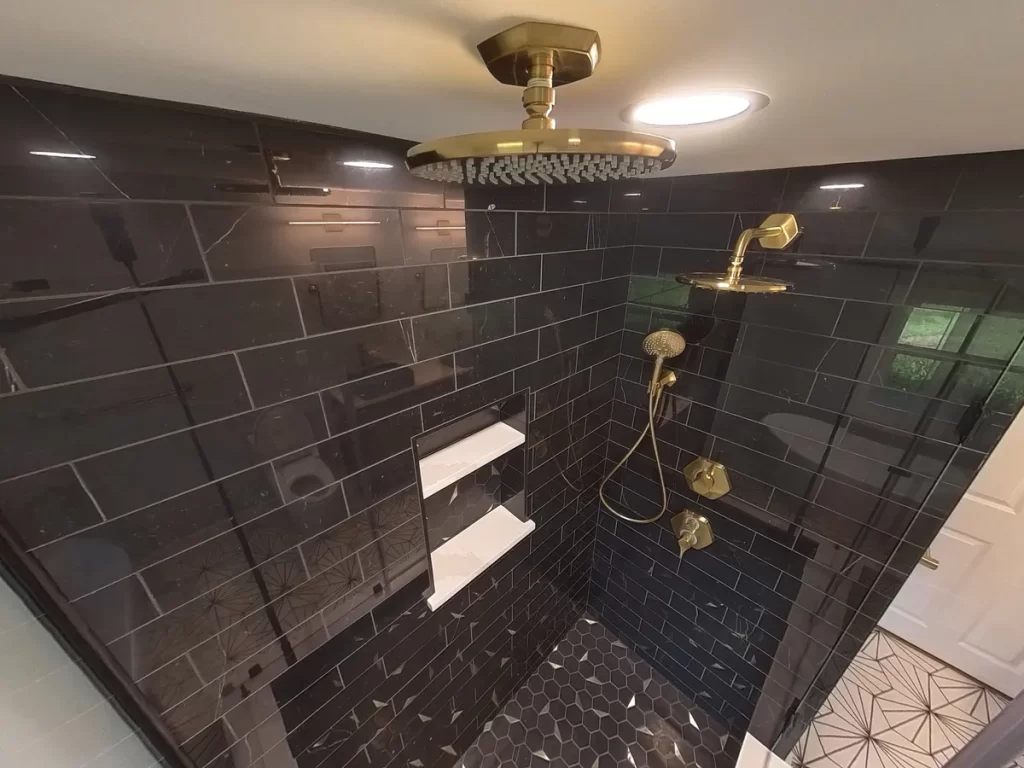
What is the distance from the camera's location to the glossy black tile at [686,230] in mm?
1134

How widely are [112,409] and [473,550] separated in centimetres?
100

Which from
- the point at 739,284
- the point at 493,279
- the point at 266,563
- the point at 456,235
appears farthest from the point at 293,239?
the point at 739,284

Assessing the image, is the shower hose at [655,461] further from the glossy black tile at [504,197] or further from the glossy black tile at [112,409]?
the glossy black tile at [112,409]

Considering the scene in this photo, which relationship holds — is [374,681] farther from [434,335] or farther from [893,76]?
[893,76]

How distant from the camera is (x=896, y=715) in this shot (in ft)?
5.35

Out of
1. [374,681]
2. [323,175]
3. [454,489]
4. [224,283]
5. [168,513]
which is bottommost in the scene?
[374,681]

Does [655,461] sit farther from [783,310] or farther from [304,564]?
[304,564]

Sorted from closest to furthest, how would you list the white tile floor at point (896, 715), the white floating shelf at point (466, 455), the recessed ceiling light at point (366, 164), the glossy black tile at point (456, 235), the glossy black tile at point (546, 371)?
the recessed ceiling light at point (366, 164), the glossy black tile at point (456, 235), the white floating shelf at point (466, 455), the glossy black tile at point (546, 371), the white tile floor at point (896, 715)

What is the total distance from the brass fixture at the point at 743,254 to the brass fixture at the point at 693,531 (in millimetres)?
878

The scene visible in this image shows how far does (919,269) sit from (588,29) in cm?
102

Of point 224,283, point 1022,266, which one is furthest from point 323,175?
point 1022,266

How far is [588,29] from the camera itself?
32 centimetres

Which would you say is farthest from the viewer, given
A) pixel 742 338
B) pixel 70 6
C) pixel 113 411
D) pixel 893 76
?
pixel 742 338

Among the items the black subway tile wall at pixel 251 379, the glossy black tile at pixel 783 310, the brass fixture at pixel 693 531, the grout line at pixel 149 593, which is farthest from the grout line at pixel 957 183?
the grout line at pixel 149 593
